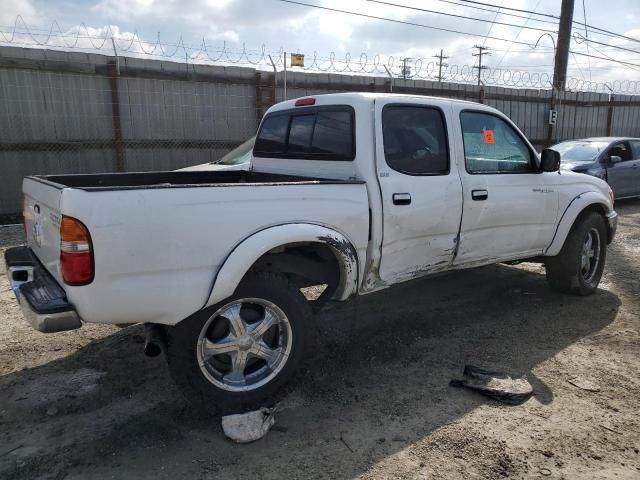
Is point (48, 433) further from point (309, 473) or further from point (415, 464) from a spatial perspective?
point (415, 464)

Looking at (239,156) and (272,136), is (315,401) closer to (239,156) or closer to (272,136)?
(272,136)

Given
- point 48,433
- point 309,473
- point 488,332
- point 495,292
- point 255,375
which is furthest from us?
point 495,292

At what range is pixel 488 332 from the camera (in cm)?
456

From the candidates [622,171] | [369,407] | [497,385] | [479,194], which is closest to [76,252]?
[369,407]

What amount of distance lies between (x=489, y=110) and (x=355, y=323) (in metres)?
2.23

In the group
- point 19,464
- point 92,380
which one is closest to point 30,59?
point 92,380

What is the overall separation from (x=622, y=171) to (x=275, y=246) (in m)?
10.8

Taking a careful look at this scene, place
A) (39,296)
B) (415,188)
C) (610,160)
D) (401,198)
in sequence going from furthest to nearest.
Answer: (610,160) → (415,188) → (401,198) → (39,296)

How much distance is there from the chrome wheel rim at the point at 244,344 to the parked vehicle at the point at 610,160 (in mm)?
Answer: 9324

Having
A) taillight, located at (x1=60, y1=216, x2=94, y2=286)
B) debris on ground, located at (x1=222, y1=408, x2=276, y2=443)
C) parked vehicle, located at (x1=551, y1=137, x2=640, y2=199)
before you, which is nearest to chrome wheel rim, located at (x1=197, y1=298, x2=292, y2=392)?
debris on ground, located at (x1=222, y1=408, x2=276, y2=443)

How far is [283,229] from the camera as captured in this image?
3.13 m

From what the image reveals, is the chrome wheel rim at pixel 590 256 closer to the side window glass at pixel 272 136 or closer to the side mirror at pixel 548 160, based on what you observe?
the side mirror at pixel 548 160

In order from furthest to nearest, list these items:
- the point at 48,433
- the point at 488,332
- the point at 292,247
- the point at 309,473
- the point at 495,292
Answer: the point at 495,292
the point at 488,332
the point at 292,247
the point at 48,433
the point at 309,473

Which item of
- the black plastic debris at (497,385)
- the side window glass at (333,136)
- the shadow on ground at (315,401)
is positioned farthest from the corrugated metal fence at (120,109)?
the black plastic debris at (497,385)
